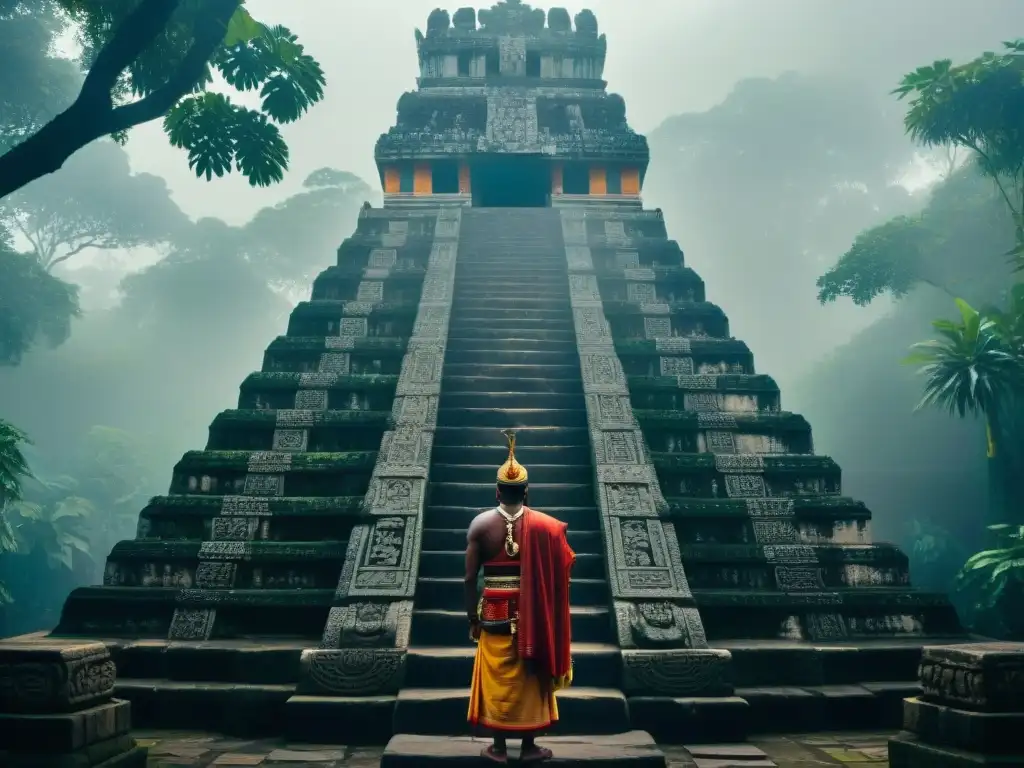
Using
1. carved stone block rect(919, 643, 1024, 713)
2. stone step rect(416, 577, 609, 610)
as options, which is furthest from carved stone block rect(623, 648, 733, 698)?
carved stone block rect(919, 643, 1024, 713)

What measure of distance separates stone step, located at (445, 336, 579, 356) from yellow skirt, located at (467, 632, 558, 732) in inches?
243

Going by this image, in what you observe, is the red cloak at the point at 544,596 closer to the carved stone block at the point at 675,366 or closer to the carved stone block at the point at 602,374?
the carved stone block at the point at 602,374

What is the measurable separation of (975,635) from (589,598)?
12.5 feet

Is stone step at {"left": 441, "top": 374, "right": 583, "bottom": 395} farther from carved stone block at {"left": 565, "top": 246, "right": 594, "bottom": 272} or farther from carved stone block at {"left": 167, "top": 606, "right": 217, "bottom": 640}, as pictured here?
carved stone block at {"left": 167, "top": 606, "right": 217, "bottom": 640}

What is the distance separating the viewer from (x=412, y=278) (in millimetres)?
11953

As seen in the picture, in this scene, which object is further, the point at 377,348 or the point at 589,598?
the point at 377,348

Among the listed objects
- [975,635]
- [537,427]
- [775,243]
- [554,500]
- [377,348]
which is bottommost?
[975,635]

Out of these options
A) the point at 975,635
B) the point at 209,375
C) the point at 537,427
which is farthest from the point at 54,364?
the point at 975,635

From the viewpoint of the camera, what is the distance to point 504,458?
27.8ft

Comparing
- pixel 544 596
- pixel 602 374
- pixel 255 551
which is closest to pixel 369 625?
pixel 255 551

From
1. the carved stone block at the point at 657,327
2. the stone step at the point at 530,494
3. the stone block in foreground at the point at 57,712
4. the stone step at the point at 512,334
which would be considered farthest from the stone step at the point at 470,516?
the carved stone block at the point at 657,327

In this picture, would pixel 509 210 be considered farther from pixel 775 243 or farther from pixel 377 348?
pixel 775 243

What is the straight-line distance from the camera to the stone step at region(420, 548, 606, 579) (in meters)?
7.02

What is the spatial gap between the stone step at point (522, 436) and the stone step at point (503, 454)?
0.56ft
